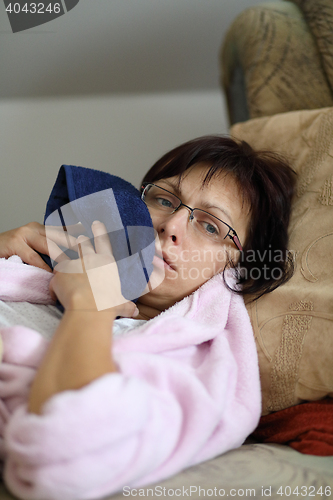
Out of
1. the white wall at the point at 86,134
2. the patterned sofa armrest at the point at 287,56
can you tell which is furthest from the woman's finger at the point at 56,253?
the white wall at the point at 86,134

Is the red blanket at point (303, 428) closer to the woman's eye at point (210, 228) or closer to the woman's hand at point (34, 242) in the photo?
the woman's eye at point (210, 228)

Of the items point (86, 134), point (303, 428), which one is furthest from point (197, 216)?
point (86, 134)

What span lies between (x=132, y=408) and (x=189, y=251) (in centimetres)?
54

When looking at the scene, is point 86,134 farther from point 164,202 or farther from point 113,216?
point 113,216

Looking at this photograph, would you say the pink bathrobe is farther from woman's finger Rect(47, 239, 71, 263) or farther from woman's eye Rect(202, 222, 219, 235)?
woman's eye Rect(202, 222, 219, 235)

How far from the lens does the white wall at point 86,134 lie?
7.42 ft

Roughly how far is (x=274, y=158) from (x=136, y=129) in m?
1.53

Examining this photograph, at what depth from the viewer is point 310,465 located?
0.65 meters

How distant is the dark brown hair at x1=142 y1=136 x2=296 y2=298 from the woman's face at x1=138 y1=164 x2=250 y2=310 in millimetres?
31

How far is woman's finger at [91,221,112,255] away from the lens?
0.78 m

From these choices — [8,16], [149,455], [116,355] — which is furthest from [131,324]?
[8,16]

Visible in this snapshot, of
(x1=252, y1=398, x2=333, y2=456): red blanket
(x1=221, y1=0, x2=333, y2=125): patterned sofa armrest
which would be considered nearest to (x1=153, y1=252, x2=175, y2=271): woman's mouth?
(x1=252, y1=398, x2=333, y2=456): red blanket

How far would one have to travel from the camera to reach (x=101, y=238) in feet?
2.62

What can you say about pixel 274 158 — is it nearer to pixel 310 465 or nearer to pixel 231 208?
pixel 231 208
